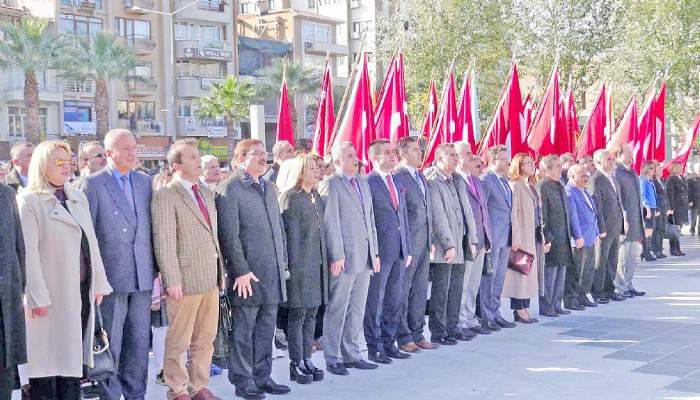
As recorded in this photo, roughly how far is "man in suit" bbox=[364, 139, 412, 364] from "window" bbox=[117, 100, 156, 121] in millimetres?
43493

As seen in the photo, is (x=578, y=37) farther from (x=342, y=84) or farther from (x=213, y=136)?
(x=342, y=84)

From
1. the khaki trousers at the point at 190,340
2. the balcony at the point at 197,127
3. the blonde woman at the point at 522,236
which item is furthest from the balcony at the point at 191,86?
the khaki trousers at the point at 190,340

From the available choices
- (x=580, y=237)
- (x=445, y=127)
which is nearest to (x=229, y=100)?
(x=445, y=127)

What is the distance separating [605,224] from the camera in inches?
455

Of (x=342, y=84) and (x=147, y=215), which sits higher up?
(x=342, y=84)

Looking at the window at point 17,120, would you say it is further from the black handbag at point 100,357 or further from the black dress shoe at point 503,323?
the black handbag at point 100,357

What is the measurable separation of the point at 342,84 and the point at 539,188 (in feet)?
174

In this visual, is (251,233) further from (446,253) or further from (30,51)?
(30,51)

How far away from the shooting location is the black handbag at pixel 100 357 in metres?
5.78

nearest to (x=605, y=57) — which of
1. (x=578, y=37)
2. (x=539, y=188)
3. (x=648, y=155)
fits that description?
(x=578, y=37)

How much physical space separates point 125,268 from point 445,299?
12.6ft

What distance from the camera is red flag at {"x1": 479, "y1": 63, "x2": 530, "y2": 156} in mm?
12930

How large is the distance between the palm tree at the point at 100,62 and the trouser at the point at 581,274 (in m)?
34.2

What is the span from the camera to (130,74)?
48469 mm
